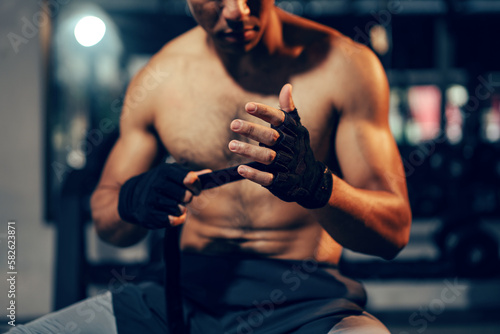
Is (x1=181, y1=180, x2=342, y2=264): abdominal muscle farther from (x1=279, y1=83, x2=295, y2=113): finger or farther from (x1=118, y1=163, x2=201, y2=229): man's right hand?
(x1=279, y1=83, x2=295, y2=113): finger

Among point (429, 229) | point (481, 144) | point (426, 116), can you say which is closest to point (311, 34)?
point (481, 144)

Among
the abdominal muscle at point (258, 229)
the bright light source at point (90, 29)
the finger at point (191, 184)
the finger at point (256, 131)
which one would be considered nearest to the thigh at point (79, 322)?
the abdominal muscle at point (258, 229)

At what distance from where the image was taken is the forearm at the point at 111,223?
1267mm

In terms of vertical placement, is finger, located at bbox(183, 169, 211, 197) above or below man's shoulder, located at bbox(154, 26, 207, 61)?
below

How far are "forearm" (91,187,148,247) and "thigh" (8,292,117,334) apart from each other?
0.18 metres

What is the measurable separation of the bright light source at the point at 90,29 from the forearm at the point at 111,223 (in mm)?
1388

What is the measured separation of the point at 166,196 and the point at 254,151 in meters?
0.31

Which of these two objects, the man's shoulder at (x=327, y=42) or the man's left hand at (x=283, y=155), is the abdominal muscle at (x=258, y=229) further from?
the man's shoulder at (x=327, y=42)

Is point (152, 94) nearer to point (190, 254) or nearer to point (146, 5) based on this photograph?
point (190, 254)

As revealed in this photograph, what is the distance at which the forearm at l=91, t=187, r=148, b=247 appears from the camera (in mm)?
1267

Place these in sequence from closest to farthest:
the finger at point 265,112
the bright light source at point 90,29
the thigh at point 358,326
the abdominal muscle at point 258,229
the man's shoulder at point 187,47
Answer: the finger at point 265,112 < the thigh at point 358,326 < the abdominal muscle at point 258,229 < the man's shoulder at point 187,47 < the bright light source at point 90,29

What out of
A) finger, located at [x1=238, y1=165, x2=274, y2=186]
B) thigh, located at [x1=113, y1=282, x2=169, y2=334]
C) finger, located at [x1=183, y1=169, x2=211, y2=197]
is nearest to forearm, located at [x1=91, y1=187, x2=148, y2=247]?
thigh, located at [x1=113, y1=282, x2=169, y2=334]

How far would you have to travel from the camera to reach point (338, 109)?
119 centimetres

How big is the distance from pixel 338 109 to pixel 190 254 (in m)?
0.55
